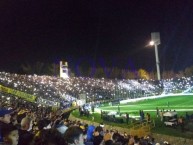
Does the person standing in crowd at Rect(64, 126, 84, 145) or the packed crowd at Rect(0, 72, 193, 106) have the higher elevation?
the packed crowd at Rect(0, 72, 193, 106)

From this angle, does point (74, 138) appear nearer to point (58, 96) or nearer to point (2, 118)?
point (2, 118)

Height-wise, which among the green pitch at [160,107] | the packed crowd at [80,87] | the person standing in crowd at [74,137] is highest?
the packed crowd at [80,87]

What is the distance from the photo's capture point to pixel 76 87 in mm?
65812

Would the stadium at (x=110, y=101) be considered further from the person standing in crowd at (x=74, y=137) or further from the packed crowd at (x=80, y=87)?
the person standing in crowd at (x=74, y=137)

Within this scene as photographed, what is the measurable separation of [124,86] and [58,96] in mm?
27404

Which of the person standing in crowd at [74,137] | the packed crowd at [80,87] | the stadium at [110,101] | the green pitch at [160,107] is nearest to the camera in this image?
the person standing in crowd at [74,137]

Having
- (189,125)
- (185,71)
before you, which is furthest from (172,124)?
(185,71)

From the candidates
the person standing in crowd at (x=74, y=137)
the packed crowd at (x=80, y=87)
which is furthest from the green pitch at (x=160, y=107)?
the person standing in crowd at (x=74, y=137)

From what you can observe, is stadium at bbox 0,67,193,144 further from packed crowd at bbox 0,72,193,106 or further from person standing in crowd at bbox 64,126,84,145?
person standing in crowd at bbox 64,126,84,145

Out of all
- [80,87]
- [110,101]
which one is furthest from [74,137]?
[80,87]

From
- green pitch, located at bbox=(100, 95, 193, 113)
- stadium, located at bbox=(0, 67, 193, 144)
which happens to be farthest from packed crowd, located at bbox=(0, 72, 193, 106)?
green pitch, located at bbox=(100, 95, 193, 113)

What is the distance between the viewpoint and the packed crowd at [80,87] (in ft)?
165

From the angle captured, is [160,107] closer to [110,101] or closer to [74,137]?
A: [110,101]

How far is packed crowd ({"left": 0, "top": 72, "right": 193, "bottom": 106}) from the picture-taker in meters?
50.2
